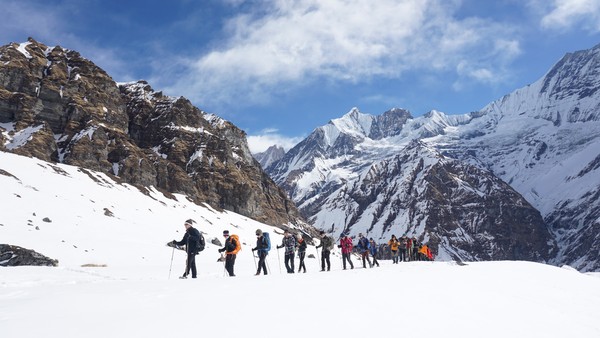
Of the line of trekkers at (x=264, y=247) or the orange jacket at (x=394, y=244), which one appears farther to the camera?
the orange jacket at (x=394, y=244)

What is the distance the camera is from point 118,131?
352 ft

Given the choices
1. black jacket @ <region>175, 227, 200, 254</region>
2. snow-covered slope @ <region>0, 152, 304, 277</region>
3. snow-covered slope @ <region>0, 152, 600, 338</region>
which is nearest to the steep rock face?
snow-covered slope @ <region>0, 152, 304, 277</region>

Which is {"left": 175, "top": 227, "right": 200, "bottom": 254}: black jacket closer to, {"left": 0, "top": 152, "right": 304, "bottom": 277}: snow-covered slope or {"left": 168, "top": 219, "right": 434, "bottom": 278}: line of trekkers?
{"left": 168, "top": 219, "right": 434, "bottom": 278}: line of trekkers

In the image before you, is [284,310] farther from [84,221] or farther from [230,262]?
[84,221]

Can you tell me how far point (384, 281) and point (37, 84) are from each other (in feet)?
354

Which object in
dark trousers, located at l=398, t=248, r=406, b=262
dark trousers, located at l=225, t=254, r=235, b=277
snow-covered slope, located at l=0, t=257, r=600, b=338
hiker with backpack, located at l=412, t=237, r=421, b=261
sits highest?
hiker with backpack, located at l=412, t=237, r=421, b=261

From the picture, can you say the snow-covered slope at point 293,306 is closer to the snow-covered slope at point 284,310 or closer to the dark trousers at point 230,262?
the snow-covered slope at point 284,310

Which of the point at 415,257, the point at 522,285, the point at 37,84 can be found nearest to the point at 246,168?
the point at 37,84

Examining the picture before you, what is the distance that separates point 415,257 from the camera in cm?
4162

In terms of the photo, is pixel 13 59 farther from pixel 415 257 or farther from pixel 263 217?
pixel 415 257

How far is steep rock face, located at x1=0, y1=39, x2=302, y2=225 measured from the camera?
93.7 m

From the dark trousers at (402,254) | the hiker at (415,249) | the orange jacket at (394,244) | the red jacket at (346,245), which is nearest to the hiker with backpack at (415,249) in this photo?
the hiker at (415,249)

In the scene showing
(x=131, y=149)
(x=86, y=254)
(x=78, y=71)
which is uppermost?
(x=78, y=71)

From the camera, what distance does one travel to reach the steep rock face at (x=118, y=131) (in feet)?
307
